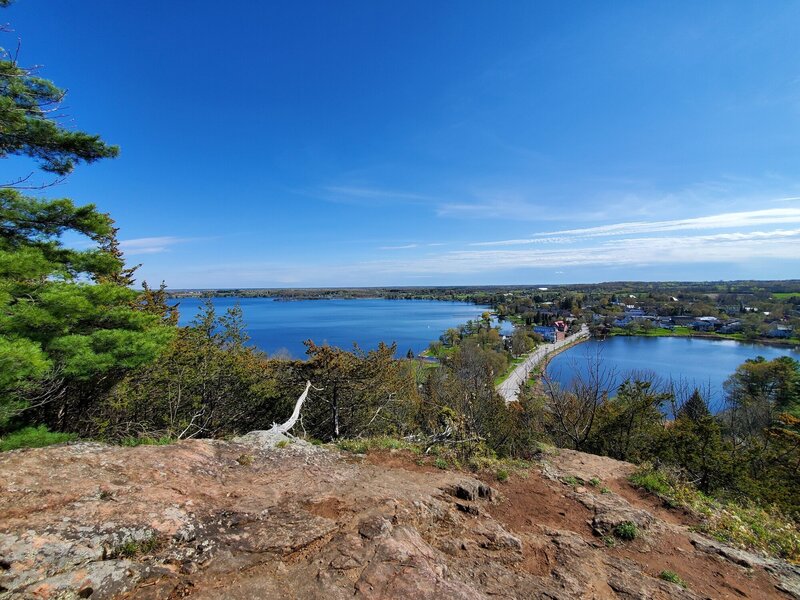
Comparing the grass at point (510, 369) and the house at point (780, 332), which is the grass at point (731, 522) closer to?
the grass at point (510, 369)

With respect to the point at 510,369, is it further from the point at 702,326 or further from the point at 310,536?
the point at 702,326

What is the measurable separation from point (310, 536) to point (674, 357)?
79553 millimetres

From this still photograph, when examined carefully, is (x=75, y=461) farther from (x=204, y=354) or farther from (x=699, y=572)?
(x=699, y=572)

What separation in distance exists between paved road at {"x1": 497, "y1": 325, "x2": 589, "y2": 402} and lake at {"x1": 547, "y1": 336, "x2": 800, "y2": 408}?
102 inches

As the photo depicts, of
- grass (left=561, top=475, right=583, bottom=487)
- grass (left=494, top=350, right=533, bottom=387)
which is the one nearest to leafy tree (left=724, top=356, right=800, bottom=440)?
grass (left=494, top=350, right=533, bottom=387)

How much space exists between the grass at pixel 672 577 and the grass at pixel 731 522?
2.05 metres

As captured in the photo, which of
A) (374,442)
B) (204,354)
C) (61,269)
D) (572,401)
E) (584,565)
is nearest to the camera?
(584,565)

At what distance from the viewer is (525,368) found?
36.2 meters

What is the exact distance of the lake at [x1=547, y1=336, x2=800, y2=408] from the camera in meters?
47.9

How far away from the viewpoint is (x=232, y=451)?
6.32m

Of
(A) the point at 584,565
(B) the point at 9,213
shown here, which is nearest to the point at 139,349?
(B) the point at 9,213

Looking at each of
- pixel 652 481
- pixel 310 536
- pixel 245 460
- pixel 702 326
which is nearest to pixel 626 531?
pixel 652 481

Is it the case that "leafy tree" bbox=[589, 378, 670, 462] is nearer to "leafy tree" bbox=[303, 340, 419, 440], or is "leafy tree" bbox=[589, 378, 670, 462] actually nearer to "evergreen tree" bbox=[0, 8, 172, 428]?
"leafy tree" bbox=[303, 340, 419, 440]

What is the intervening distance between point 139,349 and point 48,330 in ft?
4.14
